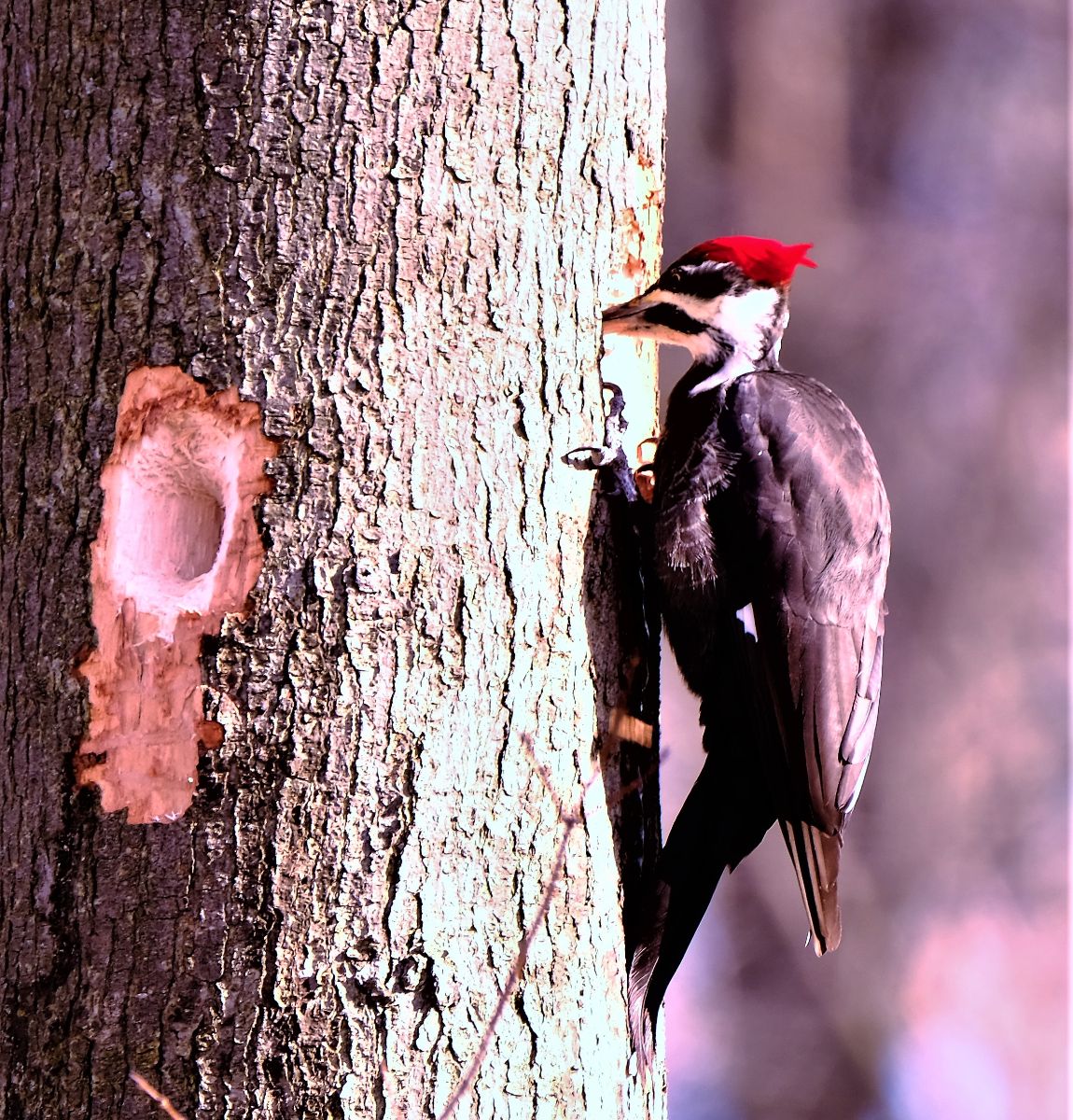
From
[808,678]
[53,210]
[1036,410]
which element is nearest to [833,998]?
[1036,410]

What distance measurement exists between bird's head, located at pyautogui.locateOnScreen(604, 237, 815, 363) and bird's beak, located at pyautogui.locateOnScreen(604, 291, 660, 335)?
5.4 inches

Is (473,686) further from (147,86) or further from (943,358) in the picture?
(943,358)

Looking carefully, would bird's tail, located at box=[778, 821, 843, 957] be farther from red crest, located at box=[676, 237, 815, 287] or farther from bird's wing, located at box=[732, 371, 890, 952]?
red crest, located at box=[676, 237, 815, 287]

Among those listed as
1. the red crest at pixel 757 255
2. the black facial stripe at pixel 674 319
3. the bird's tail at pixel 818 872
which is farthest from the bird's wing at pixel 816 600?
the red crest at pixel 757 255

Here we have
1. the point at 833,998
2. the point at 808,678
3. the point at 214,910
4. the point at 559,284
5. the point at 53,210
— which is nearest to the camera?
the point at 214,910

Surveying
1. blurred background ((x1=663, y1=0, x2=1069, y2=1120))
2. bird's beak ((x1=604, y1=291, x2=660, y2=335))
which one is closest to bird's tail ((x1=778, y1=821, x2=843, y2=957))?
bird's beak ((x1=604, y1=291, x2=660, y2=335))

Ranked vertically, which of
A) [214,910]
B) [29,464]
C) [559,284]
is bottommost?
[214,910]

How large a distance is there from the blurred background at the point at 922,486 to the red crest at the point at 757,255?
2.73 m

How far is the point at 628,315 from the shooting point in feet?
7.25

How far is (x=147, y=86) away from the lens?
177cm

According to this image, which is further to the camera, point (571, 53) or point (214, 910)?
point (571, 53)

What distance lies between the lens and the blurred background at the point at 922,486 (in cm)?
546

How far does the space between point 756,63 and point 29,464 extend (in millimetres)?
4587

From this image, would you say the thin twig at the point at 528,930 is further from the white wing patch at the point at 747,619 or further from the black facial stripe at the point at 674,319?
the black facial stripe at the point at 674,319
